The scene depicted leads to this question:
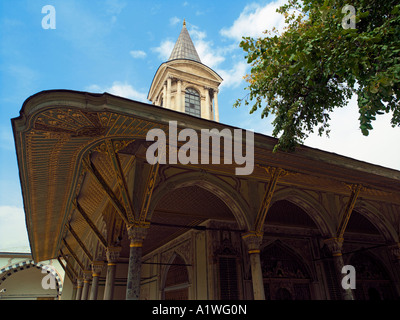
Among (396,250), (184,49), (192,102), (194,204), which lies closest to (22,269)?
(192,102)

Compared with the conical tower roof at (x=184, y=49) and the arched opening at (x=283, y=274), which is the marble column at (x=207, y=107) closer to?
the conical tower roof at (x=184, y=49)

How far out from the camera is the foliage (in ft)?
11.5

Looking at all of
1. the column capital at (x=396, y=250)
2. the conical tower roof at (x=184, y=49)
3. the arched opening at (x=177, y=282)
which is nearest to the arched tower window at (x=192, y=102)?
the conical tower roof at (x=184, y=49)

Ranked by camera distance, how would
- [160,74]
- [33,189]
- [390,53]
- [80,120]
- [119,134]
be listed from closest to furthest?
[390,53] < [80,120] < [119,134] < [33,189] < [160,74]

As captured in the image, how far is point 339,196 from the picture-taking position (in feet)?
30.2

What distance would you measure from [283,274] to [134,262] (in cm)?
723

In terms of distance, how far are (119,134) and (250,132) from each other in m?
2.55

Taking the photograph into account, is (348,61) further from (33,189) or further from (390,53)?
(33,189)

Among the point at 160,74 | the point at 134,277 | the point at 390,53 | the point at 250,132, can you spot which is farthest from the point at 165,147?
the point at 160,74

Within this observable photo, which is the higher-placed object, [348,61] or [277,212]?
[277,212]

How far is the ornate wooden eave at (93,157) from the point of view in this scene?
4340mm

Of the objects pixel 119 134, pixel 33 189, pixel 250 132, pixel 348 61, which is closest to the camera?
pixel 348 61

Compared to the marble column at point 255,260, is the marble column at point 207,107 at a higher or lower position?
higher
